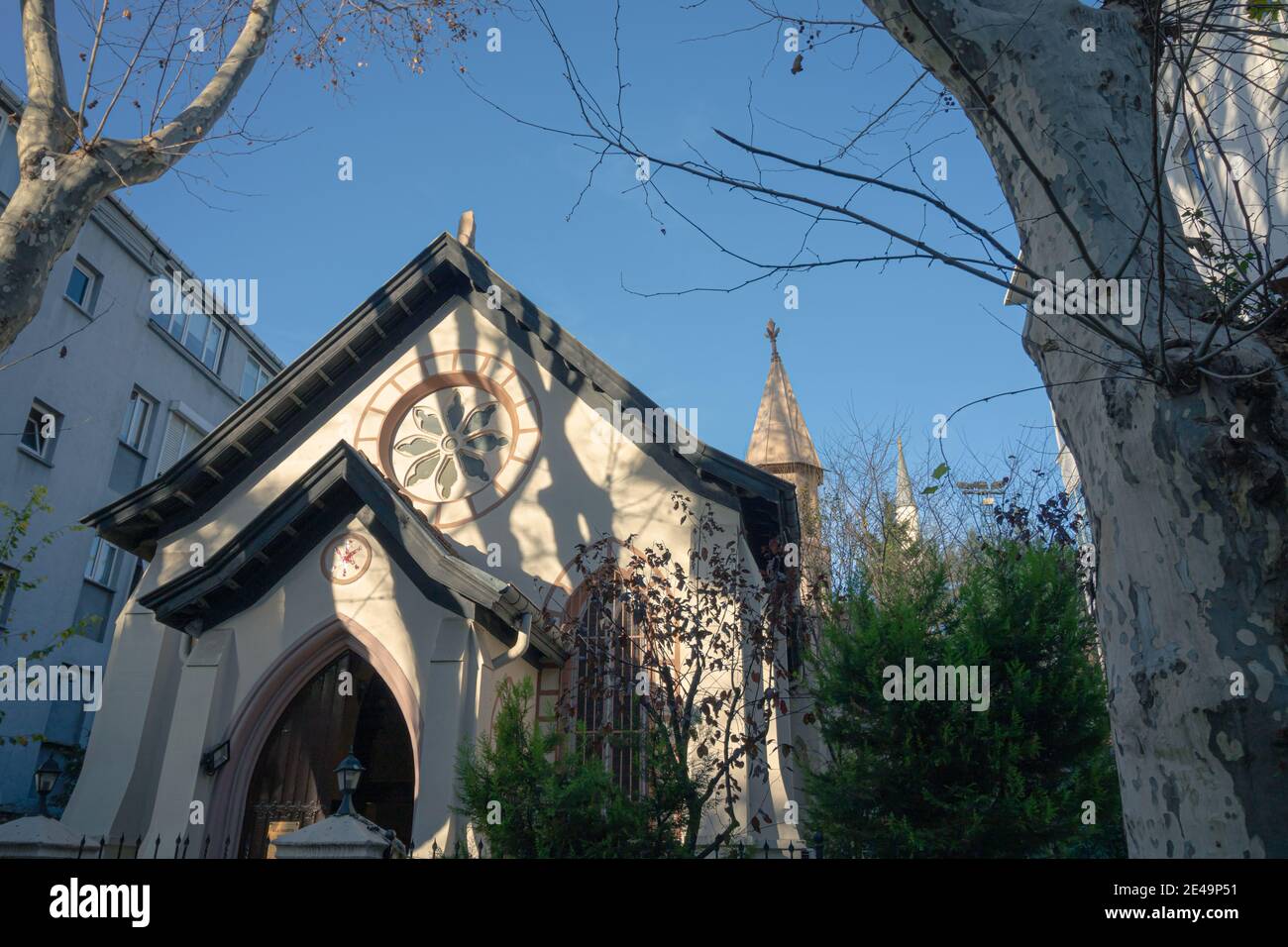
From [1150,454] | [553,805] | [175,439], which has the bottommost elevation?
[553,805]

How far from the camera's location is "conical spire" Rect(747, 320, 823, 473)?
32219mm

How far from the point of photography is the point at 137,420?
22609 mm

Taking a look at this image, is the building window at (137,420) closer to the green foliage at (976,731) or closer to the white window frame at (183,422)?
the white window frame at (183,422)

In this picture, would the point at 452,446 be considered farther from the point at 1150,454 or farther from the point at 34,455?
the point at 34,455

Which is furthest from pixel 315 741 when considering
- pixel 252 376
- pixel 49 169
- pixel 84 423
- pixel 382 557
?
pixel 252 376

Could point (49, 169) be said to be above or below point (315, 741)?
above

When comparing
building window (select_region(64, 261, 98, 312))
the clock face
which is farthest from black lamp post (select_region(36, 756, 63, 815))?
building window (select_region(64, 261, 98, 312))

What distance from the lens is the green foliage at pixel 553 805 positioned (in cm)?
750

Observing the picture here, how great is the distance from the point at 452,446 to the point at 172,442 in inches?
548

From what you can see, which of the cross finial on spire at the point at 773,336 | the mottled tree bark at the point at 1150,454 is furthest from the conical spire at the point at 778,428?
the mottled tree bark at the point at 1150,454

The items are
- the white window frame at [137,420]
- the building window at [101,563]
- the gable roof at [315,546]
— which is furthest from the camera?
the white window frame at [137,420]

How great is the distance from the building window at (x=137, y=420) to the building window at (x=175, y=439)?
1.70ft

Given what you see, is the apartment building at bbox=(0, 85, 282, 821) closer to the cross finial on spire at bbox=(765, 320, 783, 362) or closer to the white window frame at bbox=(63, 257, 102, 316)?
the white window frame at bbox=(63, 257, 102, 316)
